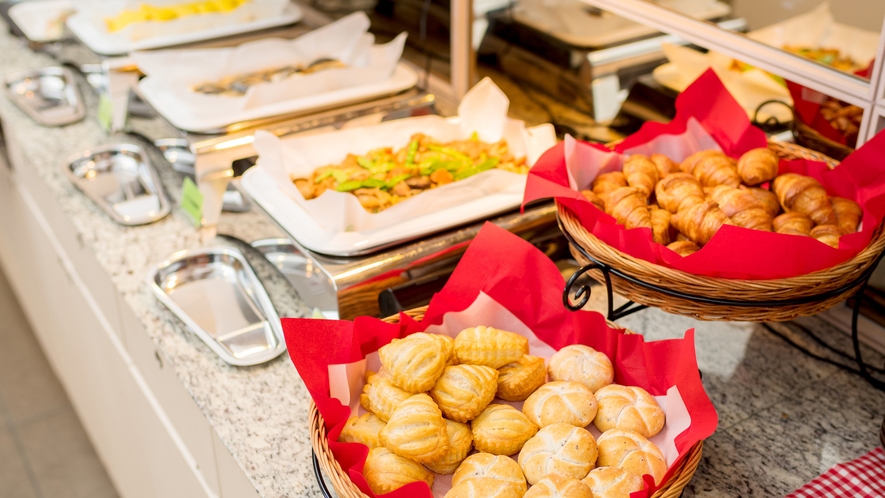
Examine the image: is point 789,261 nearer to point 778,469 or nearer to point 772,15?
point 778,469

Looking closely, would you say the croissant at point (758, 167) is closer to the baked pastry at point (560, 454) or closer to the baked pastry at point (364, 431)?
the baked pastry at point (560, 454)

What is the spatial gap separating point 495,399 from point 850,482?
0.41 metres

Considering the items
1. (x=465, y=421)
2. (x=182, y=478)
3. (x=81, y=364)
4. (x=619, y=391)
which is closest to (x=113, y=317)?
(x=182, y=478)

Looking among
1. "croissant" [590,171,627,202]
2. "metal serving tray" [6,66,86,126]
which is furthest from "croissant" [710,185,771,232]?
"metal serving tray" [6,66,86,126]

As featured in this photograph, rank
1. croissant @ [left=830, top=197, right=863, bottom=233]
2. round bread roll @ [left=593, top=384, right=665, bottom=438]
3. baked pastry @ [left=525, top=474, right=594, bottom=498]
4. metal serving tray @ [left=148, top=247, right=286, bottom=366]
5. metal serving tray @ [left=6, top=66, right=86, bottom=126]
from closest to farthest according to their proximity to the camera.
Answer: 1. baked pastry @ [left=525, top=474, right=594, bottom=498]
2. round bread roll @ [left=593, top=384, right=665, bottom=438]
3. croissant @ [left=830, top=197, right=863, bottom=233]
4. metal serving tray @ [left=148, top=247, right=286, bottom=366]
5. metal serving tray @ [left=6, top=66, right=86, bottom=126]

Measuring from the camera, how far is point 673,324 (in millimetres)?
1144

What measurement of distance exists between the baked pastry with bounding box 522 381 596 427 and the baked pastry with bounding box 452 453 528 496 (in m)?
0.07

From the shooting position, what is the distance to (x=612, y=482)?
0.68 meters

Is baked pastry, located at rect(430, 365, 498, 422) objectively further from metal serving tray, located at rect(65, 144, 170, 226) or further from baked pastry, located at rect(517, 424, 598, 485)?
metal serving tray, located at rect(65, 144, 170, 226)

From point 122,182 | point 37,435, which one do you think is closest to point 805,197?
point 122,182

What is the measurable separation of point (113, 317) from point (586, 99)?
94 centimetres

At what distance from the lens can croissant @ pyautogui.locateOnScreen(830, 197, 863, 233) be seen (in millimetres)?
861

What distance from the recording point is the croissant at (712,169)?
0.93 m

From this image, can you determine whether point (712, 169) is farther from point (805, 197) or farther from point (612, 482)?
point (612, 482)
